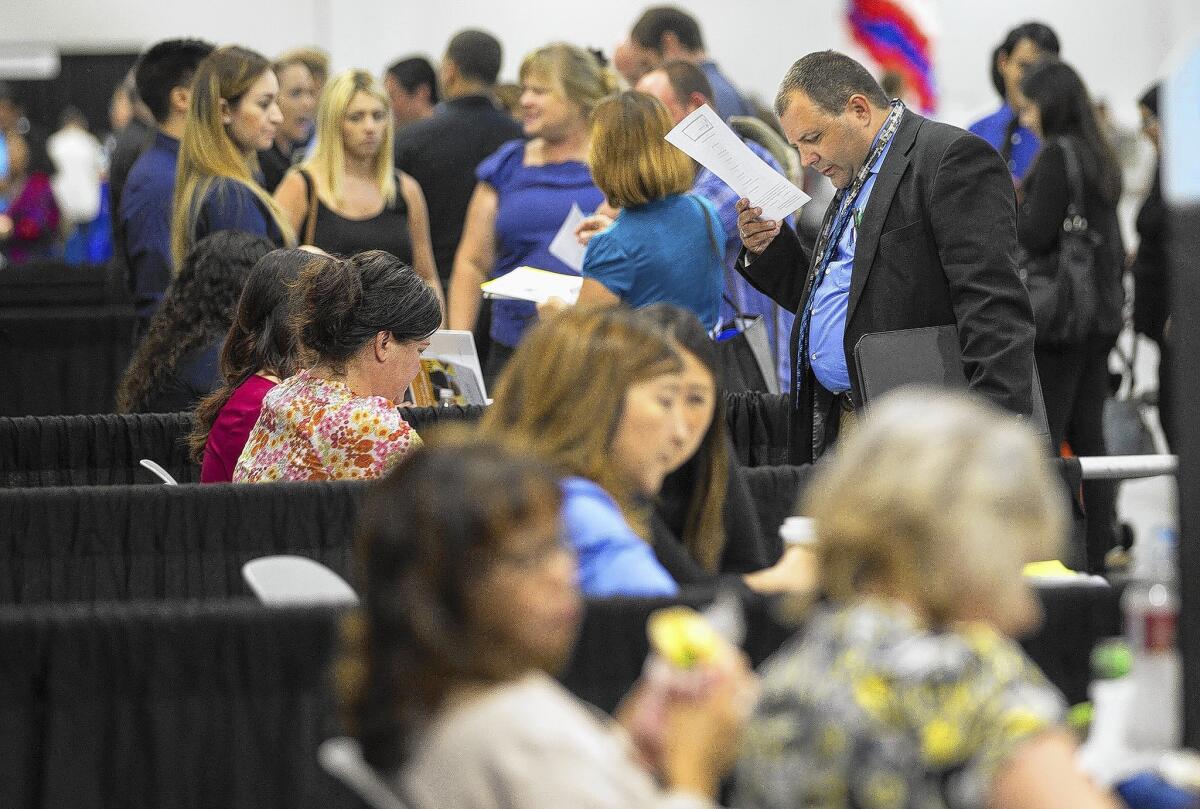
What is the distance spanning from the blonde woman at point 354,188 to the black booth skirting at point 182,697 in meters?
3.58

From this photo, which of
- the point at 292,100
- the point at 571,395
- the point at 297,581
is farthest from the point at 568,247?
the point at 292,100

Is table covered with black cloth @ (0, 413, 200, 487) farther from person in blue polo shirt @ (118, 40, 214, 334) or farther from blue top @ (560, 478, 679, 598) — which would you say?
blue top @ (560, 478, 679, 598)

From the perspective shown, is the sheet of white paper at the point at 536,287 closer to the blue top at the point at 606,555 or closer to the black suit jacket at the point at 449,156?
the black suit jacket at the point at 449,156

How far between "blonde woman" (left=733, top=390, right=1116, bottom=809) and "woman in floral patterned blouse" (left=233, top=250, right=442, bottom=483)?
1802 mm

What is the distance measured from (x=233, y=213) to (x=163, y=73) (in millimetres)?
767

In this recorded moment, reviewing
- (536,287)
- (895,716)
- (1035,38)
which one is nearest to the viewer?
(895,716)

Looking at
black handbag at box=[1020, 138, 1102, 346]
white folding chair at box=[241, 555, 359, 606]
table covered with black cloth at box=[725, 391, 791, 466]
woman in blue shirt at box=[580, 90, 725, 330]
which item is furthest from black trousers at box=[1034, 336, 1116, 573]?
white folding chair at box=[241, 555, 359, 606]

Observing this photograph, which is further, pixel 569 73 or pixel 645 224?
pixel 569 73

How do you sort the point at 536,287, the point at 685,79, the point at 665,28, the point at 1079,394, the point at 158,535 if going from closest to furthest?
the point at 158,535, the point at 536,287, the point at 685,79, the point at 1079,394, the point at 665,28

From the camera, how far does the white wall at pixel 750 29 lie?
1352 centimetres

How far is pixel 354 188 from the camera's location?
579 cm

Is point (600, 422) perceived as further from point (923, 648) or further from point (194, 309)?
point (194, 309)

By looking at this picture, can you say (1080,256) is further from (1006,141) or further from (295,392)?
(295,392)

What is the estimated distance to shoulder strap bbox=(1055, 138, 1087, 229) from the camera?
5.78 metres
